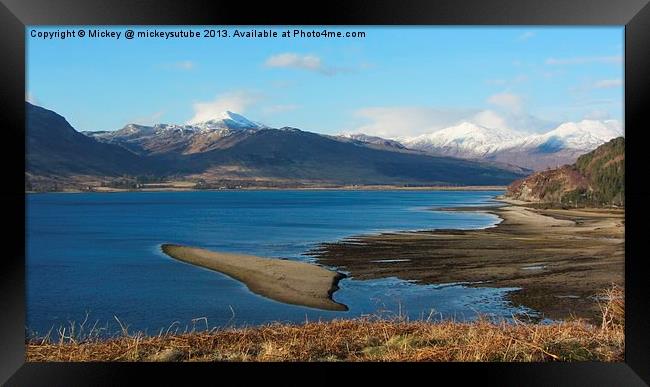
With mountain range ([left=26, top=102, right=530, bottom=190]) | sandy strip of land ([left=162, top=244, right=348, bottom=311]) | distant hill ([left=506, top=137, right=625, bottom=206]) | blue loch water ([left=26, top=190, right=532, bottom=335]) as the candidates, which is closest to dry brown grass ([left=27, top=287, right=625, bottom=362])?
blue loch water ([left=26, top=190, right=532, bottom=335])

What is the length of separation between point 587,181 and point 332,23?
3458 cm

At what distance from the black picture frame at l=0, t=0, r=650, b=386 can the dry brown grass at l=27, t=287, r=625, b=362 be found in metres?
0.28

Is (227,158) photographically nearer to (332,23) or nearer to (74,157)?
(74,157)

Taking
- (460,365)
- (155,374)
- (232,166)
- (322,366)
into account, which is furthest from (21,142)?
(232,166)

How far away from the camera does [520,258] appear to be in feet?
74.3

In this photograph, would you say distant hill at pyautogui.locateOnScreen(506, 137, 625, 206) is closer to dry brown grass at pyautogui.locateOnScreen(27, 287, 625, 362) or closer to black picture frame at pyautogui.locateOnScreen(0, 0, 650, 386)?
dry brown grass at pyautogui.locateOnScreen(27, 287, 625, 362)

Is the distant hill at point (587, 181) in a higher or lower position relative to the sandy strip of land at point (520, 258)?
higher

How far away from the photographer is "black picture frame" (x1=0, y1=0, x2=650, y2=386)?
4.73 metres

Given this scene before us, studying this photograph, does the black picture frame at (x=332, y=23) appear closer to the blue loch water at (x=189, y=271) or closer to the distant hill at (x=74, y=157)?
the blue loch water at (x=189, y=271)

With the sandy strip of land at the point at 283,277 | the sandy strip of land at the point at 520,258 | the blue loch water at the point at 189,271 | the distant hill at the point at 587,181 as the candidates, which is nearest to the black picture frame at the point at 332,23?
the blue loch water at the point at 189,271

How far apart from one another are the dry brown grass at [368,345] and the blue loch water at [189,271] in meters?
0.98

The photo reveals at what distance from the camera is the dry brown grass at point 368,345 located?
518 cm

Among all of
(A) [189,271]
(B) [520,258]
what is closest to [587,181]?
(B) [520,258]

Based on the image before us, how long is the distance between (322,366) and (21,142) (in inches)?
111
